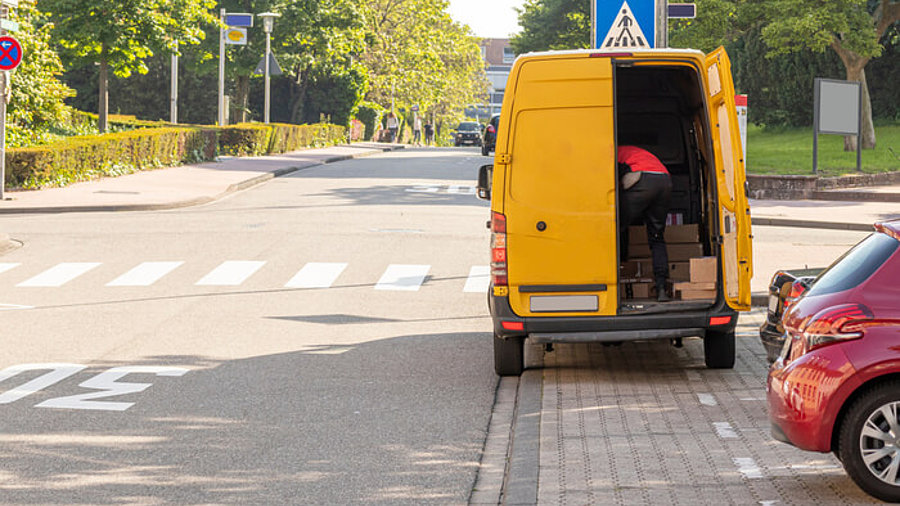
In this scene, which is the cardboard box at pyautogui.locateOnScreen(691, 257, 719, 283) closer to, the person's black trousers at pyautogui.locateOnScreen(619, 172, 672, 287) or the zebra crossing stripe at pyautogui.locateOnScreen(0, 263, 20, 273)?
the person's black trousers at pyautogui.locateOnScreen(619, 172, 672, 287)

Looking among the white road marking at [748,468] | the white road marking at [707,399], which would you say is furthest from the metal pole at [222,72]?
the white road marking at [748,468]

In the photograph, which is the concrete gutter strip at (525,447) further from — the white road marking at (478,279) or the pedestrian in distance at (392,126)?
the pedestrian in distance at (392,126)

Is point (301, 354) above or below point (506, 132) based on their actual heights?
below

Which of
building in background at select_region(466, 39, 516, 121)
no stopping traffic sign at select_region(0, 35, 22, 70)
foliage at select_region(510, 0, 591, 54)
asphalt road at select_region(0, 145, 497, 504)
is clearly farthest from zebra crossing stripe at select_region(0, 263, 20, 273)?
building in background at select_region(466, 39, 516, 121)

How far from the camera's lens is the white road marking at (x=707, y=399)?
8.95 meters

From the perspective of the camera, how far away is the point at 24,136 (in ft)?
106

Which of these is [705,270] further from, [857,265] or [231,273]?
[231,273]

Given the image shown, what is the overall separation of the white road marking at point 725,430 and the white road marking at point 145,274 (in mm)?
9464

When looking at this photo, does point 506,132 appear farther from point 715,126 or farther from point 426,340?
point 426,340

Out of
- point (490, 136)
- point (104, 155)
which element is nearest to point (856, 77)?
point (490, 136)

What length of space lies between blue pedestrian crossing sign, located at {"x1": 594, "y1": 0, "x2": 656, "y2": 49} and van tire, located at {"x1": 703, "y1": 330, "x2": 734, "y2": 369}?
517 cm

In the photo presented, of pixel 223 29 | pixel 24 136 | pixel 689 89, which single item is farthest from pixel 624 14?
pixel 223 29

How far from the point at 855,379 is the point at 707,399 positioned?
2.82m

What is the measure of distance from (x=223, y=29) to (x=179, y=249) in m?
31.3
